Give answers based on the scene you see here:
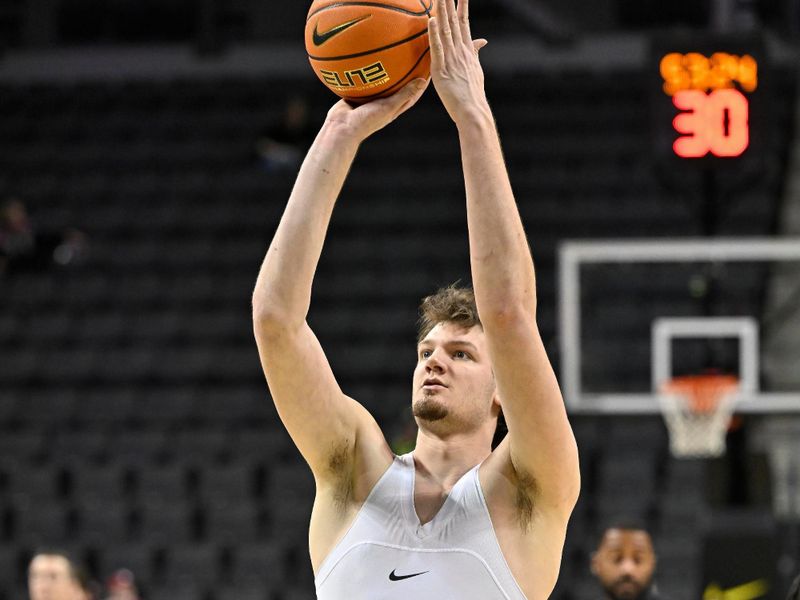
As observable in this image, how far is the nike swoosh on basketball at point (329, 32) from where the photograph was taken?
293 centimetres

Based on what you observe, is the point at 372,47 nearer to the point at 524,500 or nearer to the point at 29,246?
the point at 524,500

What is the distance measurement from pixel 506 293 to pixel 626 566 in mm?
3355

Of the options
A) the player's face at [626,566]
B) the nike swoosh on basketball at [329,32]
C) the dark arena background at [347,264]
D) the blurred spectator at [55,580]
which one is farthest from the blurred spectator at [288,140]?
the nike swoosh on basketball at [329,32]

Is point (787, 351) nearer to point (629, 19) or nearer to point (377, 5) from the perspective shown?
point (629, 19)

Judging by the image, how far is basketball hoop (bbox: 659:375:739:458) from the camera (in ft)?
26.4

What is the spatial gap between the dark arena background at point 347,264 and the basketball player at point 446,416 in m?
5.00

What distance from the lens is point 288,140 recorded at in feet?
42.3

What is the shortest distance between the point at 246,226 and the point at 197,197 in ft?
2.46

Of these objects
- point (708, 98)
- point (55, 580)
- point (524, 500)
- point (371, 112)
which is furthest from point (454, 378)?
point (708, 98)

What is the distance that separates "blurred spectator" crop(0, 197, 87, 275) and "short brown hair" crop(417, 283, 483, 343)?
955 centimetres

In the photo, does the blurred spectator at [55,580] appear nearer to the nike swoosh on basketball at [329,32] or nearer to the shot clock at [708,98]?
the nike swoosh on basketball at [329,32]

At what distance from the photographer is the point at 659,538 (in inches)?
381

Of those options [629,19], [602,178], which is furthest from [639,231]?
[629,19]

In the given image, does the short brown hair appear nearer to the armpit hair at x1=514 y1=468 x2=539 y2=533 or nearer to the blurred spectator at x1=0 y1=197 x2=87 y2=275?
the armpit hair at x1=514 y1=468 x2=539 y2=533
